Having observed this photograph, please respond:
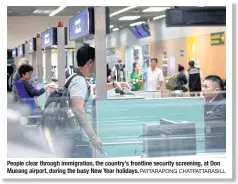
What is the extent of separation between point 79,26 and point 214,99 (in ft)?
4.05

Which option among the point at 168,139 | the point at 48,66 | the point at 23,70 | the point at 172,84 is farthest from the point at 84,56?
the point at 172,84

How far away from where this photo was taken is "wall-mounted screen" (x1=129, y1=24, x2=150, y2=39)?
17359 mm

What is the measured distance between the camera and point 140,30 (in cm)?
1788

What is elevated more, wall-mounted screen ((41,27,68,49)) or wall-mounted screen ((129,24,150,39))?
wall-mounted screen ((129,24,150,39))

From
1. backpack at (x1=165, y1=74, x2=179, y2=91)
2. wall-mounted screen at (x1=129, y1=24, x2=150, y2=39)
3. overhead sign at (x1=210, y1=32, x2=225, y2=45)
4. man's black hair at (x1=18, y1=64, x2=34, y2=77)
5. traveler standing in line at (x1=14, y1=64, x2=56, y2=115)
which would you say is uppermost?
wall-mounted screen at (x1=129, y1=24, x2=150, y2=39)

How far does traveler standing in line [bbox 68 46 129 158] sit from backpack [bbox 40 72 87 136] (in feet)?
0.17

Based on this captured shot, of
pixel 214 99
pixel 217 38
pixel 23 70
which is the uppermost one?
pixel 217 38

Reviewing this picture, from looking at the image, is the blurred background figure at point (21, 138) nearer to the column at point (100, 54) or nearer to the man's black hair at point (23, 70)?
the column at point (100, 54)

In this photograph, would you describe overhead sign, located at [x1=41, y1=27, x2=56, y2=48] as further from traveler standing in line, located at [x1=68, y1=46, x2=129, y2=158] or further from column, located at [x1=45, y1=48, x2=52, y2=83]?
traveler standing in line, located at [x1=68, y1=46, x2=129, y2=158]

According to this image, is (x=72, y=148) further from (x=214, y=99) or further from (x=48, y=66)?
(x=48, y=66)

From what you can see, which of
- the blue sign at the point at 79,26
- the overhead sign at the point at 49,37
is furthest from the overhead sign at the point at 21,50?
the blue sign at the point at 79,26

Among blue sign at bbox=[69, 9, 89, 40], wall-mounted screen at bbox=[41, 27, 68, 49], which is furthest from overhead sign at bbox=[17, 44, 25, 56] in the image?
blue sign at bbox=[69, 9, 89, 40]
